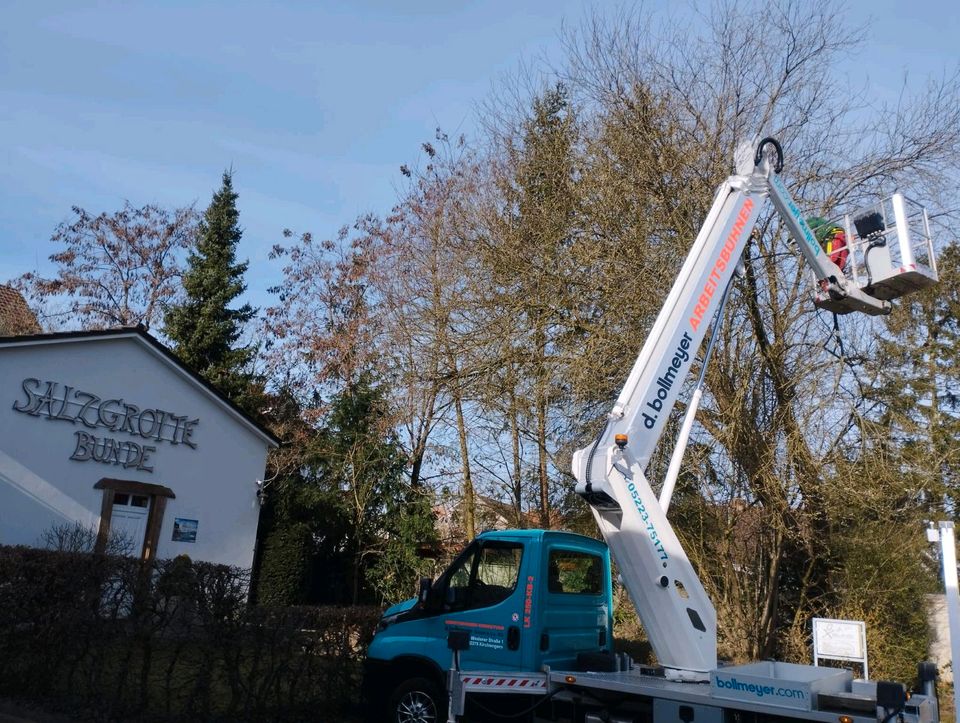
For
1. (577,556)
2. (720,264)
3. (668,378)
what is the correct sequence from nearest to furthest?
(668,378) < (720,264) < (577,556)

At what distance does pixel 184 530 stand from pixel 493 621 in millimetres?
13167

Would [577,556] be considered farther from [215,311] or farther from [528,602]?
[215,311]

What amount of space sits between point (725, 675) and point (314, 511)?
17736mm

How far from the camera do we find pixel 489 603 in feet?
27.1

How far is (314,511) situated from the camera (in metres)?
23.0

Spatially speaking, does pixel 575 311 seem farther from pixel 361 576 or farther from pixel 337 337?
pixel 361 576

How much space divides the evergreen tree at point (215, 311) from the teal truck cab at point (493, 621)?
21.1m

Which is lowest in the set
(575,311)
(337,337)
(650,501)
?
(650,501)

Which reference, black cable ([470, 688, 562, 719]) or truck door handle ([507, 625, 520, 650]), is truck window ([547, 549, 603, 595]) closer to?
truck door handle ([507, 625, 520, 650])

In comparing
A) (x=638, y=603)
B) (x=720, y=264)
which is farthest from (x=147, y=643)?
(x=720, y=264)

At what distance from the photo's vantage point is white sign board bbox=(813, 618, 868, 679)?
11.4 metres

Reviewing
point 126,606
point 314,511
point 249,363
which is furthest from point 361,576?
point 126,606

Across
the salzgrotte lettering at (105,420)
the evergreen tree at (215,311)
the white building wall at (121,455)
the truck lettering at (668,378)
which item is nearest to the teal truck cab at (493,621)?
the truck lettering at (668,378)

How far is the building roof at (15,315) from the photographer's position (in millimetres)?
30203
